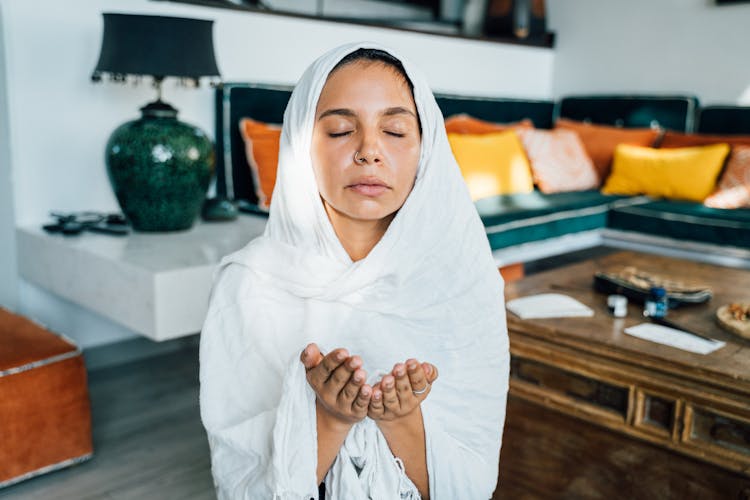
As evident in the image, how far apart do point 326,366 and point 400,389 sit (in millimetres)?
93

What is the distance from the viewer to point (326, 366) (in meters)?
0.78

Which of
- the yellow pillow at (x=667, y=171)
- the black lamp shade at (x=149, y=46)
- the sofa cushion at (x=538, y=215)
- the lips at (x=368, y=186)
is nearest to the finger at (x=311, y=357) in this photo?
the lips at (x=368, y=186)

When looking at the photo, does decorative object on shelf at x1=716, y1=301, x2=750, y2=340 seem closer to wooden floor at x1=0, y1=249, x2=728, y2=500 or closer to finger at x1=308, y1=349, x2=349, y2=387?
wooden floor at x1=0, y1=249, x2=728, y2=500

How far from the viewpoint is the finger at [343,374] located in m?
0.76

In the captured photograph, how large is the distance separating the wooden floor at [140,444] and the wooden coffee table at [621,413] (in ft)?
2.70

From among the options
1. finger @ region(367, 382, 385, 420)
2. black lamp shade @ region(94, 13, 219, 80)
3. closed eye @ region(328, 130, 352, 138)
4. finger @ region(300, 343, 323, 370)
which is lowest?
finger @ region(367, 382, 385, 420)

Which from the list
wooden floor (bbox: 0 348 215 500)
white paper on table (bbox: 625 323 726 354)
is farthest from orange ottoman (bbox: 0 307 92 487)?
white paper on table (bbox: 625 323 726 354)

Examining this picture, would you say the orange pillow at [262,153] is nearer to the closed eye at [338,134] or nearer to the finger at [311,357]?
the closed eye at [338,134]

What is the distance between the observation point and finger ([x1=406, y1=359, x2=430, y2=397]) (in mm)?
794

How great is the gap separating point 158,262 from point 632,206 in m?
2.56

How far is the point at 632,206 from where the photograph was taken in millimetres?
3570

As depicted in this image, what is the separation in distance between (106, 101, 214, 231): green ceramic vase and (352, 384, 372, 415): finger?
159 cm

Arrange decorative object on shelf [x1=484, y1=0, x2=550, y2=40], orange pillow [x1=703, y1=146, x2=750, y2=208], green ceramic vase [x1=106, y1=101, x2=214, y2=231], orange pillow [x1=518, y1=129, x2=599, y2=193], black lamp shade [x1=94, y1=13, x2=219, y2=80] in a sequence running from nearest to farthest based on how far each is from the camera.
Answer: black lamp shade [x1=94, y1=13, x2=219, y2=80]
green ceramic vase [x1=106, y1=101, x2=214, y2=231]
orange pillow [x1=703, y1=146, x2=750, y2=208]
orange pillow [x1=518, y1=129, x2=599, y2=193]
decorative object on shelf [x1=484, y1=0, x2=550, y2=40]

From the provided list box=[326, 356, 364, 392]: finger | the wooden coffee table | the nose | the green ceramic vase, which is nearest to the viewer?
box=[326, 356, 364, 392]: finger
